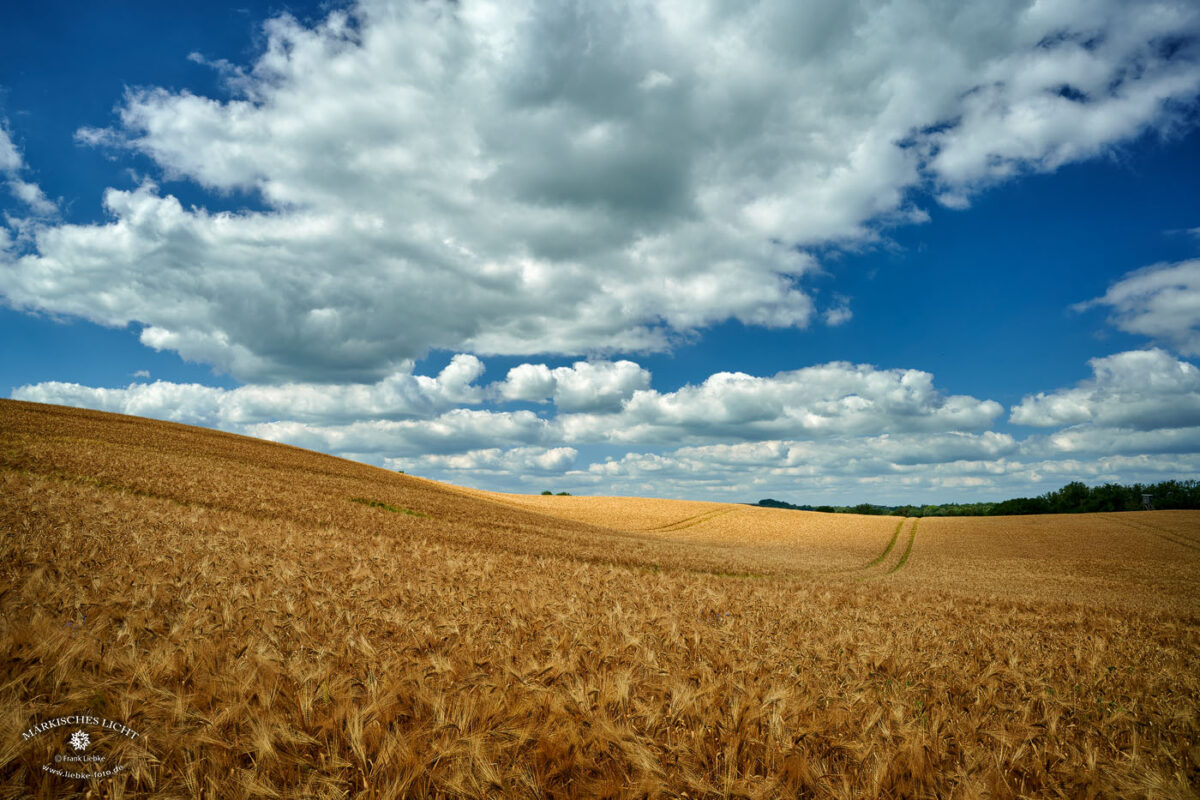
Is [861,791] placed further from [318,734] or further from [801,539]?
[801,539]

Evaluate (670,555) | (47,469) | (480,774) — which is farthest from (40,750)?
(670,555)

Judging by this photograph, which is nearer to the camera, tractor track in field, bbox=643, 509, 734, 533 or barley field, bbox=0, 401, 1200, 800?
barley field, bbox=0, 401, 1200, 800

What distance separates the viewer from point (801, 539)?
45.8 m

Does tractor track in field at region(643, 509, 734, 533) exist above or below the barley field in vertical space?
below

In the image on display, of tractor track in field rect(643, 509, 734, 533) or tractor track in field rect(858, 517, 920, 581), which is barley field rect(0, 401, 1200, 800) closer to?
tractor track in field rect(858, 517, 920, 581)

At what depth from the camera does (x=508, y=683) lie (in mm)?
3191

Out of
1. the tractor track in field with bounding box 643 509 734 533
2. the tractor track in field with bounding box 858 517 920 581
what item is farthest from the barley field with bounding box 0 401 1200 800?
the tractor track in field with bounding box 643 509 734 533

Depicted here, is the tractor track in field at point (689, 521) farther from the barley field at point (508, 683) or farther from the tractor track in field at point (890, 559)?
the barley field at point (508, 683)

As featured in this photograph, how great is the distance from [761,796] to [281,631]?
11.2ft

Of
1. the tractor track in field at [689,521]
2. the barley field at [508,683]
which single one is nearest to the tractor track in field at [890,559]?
the tractor track in field at [689,521]

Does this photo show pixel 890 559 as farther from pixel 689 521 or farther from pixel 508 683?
pixel 508 683

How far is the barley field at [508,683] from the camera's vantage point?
222 cm

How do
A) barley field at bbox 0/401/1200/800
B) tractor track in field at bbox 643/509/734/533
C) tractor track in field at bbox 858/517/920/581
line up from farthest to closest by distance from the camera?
1. tractor track in field at bbox 643/509/734/533
2. tractor track in field at bbox 858/517/920/581
3. barley field at bbox 0/401/1200/800

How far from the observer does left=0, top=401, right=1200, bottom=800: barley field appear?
2.22 m
